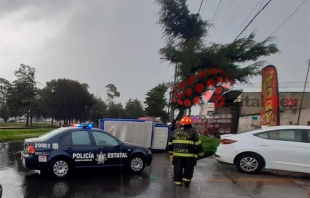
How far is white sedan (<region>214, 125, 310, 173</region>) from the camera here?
7801 mm

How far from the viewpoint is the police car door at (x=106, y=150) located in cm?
775

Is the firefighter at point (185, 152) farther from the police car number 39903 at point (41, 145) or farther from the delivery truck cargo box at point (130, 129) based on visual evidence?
the delivery truck cargo box at point (130, 129)

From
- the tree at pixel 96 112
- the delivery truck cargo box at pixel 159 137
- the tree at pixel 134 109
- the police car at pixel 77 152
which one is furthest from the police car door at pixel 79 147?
the tree at pixel 134 109

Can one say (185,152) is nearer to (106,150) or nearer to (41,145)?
(106,150)

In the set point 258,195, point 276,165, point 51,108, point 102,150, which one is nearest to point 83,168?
point 102,150

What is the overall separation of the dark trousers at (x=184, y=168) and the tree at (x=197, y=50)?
32.0ft

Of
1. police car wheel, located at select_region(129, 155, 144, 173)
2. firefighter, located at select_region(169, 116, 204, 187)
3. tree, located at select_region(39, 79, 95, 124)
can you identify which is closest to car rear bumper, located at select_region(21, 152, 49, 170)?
police car wheel, located at select_region(129, 155, 144, 173)

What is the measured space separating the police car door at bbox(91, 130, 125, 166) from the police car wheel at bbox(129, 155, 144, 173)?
0.35 meters

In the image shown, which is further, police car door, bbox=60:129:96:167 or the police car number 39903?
police car door, bbox=60:129:96:167

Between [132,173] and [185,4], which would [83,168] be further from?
[185,4]

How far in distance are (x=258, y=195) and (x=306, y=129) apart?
A: 2879 millimetres

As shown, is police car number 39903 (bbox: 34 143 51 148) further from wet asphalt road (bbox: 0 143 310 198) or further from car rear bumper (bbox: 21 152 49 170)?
wet asphalt road (bbox: 0 143 310 198)

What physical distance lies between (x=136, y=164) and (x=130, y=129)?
189 inches

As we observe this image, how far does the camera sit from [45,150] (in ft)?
23.5
